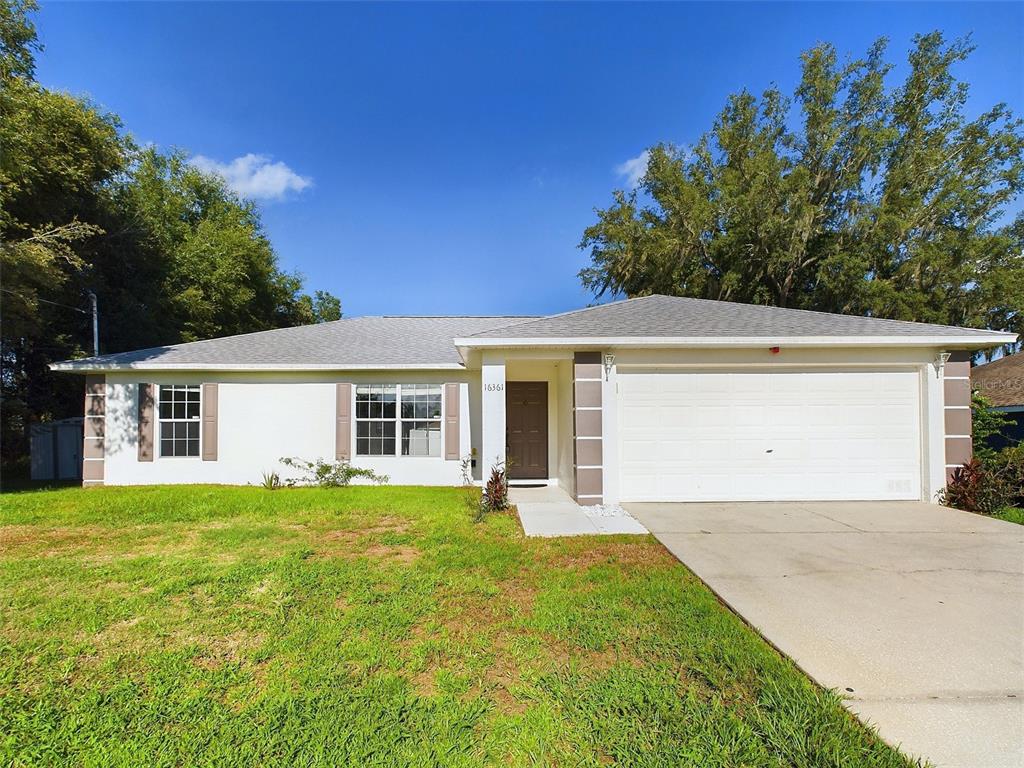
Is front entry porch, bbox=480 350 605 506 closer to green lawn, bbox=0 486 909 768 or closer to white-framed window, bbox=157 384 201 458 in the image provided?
green lawn, bbox=0 486 909 768

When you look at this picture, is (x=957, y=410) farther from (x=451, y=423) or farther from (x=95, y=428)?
(x=95, y=428)

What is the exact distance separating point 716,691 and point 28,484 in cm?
1435

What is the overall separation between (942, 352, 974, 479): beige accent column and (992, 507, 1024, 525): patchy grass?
2.41 ft

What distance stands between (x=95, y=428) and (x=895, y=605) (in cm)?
1312

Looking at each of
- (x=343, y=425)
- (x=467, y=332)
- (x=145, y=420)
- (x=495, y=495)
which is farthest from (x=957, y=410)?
(x=145, y=420)

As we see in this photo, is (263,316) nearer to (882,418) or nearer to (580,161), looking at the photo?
(580,161)

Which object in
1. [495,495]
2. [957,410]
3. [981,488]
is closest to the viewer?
[981,488]

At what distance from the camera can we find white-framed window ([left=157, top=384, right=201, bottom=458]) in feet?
29.7

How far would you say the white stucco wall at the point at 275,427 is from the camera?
9.00m

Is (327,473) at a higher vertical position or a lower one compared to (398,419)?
lower

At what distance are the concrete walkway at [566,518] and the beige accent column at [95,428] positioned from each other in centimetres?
874

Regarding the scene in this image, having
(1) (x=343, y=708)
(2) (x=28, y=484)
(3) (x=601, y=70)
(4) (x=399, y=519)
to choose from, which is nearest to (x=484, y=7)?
(3) (x=601, y=70)

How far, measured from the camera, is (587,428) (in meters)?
6.91

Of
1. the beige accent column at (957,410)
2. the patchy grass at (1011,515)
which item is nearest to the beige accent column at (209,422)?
the beige accent column at (957,410)
